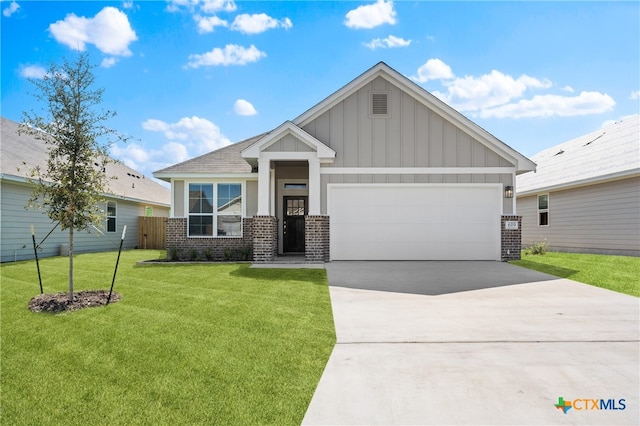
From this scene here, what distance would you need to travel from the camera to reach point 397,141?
487 inches

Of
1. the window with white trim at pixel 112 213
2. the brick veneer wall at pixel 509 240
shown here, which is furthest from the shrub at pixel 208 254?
the brick veneer wall at pixel 509 240

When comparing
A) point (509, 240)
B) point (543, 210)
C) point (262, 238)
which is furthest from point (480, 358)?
point (543, 210)

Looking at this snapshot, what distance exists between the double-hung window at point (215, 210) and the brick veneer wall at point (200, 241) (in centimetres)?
19

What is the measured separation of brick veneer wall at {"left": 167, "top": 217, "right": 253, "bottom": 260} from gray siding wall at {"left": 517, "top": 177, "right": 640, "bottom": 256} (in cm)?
1331

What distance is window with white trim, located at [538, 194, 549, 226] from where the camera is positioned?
1825 centimetres

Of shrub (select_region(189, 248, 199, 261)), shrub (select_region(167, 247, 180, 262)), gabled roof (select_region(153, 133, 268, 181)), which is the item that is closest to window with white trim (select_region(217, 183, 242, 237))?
gabled roof (select_region(153, 133, 268, 181))

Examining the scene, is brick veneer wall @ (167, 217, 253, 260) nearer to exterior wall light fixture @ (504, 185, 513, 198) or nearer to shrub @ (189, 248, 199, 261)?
shrub @ (189, 248, 199, 261)

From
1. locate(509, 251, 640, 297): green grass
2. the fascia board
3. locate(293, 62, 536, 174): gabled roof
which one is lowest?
locate(509, 251, 640, 297): green grass

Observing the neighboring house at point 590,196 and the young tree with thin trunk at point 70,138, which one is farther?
the neighboring house at point 590,196

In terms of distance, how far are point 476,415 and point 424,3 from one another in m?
11.3

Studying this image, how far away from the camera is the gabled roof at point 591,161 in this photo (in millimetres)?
14164

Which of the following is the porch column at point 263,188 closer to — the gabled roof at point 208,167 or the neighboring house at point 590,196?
the gabled roof at point 208,167

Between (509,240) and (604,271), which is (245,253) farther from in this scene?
(604,271)

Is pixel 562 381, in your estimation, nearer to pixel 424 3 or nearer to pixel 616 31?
pixel 424 3
